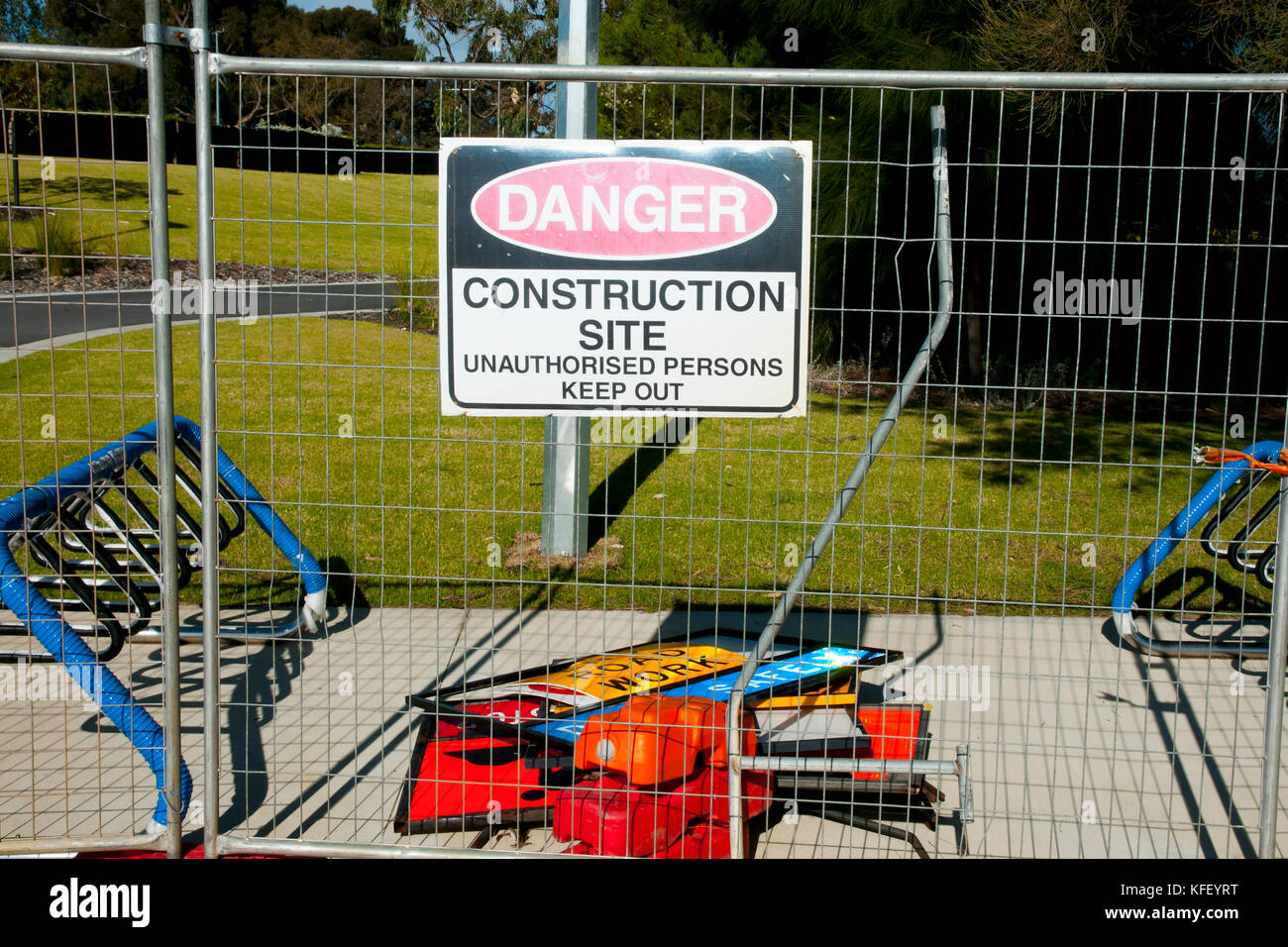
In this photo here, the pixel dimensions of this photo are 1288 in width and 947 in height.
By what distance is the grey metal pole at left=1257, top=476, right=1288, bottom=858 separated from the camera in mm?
3297

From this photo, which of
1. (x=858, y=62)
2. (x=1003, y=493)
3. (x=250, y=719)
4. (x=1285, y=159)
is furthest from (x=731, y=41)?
(x=250, y=719)

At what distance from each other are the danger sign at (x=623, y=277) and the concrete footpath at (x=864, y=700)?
1.01 meters

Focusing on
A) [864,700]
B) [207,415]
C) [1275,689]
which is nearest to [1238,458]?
[1275,689]

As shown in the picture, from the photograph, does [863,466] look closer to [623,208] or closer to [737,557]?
[623,208]

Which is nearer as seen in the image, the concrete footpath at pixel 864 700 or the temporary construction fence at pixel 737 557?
the temporary construction fence at pixel 737 557

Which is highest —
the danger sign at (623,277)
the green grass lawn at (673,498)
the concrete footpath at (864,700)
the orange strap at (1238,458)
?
the danger sign at (623,277)

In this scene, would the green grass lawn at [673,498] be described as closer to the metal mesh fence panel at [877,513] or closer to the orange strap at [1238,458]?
the metal mesh fence panel at [877,513]

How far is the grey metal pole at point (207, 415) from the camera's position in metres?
3.28

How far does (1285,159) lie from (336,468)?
964cm

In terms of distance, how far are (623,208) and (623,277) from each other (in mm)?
210

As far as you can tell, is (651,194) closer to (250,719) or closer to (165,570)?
(165,570)

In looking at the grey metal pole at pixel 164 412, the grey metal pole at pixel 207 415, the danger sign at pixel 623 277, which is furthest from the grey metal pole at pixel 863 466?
the grey metal pole at pixel 164 412

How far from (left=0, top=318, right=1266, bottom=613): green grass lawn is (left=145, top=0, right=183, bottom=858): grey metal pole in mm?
909
